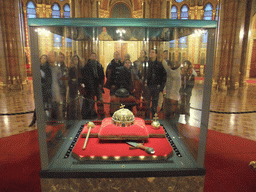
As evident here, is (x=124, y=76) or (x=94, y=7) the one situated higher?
(x=94, y=7)

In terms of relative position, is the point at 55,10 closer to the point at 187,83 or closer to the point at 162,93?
the point at 162,93

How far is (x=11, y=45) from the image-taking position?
10.2 meters

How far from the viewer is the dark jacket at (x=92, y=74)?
3898mm

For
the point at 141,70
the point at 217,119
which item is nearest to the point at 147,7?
the point at 217,119

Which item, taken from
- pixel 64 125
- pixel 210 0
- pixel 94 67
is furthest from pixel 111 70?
pixel 210 0

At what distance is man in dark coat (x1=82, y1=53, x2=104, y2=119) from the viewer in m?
3.90

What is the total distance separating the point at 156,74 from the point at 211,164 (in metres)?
1.98

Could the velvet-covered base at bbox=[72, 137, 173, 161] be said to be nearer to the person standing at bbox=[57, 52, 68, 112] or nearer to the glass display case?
the glass display case

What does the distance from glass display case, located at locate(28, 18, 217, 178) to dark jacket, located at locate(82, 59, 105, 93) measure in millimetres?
20

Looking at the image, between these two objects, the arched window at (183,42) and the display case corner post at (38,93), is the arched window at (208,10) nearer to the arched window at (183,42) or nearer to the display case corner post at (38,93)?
the arched window at (183,42)

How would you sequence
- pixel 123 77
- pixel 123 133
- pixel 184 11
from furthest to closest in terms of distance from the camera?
1. pixel 184 11
2. pixel 123 77
3. pixel 123 133

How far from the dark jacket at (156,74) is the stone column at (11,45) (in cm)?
877

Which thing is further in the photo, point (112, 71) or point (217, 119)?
point (217, 119)

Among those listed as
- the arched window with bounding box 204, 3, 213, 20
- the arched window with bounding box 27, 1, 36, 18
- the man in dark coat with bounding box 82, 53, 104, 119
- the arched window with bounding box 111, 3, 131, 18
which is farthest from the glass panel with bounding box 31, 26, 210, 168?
the arched window with bounding box 204, 3, 213, 20
